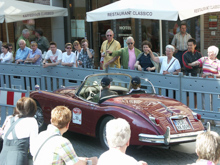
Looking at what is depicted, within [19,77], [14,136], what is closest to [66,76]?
[19,77]

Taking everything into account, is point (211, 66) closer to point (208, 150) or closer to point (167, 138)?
point (167, 138)

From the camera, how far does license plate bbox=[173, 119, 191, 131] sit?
6996 mm

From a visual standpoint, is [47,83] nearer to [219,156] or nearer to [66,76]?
[66,76]

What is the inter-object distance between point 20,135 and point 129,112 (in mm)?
2640

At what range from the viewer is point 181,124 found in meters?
7.06

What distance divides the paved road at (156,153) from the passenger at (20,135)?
2.61 metres

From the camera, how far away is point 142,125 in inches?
274

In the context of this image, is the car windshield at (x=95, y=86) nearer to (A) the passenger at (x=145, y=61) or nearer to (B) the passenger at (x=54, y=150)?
(A) the passenger at (x=145, y=61)

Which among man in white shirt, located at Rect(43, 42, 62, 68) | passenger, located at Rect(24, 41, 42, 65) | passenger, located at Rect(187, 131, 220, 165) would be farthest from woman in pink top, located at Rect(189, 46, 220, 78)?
passenger, located at Rect(187, 131, 220, 165)

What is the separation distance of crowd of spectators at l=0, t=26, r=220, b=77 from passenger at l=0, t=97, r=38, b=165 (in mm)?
5043

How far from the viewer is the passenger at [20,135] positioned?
484cm

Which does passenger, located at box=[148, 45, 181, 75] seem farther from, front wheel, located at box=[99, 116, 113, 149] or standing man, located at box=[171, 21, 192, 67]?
front wheel, located at box=[99, 116, 113, 149]

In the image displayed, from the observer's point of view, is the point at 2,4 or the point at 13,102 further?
the point at 2,4

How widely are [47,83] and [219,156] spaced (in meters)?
8.82
